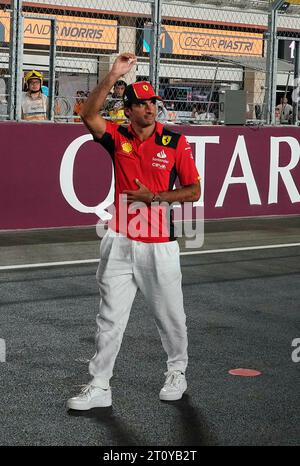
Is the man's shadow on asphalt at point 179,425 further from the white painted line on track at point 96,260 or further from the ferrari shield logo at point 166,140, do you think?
the white painted line on track at point 96,260

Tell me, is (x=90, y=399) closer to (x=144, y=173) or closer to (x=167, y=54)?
(x=144, y=173)

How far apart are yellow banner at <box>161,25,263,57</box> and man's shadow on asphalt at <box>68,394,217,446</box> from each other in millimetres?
8953

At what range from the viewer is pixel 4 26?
13.7 meters

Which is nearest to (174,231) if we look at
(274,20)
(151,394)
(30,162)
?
(151,394)

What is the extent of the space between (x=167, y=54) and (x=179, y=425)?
34.8 ft

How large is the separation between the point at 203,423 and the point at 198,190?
145 centimetres

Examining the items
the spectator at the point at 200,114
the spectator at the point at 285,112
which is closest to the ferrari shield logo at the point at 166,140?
the spectator at the point at 200,114

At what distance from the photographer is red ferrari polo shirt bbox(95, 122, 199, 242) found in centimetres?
618

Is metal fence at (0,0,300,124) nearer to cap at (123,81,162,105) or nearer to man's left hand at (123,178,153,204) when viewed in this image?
cap at (123,81,162,105)

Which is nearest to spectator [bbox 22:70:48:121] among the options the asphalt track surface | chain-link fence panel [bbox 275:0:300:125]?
the asphalt track surface

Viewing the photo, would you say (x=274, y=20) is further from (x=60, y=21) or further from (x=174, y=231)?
(x=174, y=231)

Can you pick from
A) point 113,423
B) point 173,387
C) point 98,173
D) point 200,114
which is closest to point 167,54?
point 200,114

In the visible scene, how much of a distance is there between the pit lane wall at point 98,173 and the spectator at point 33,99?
0.26m

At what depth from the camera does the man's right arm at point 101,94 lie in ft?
19.8
